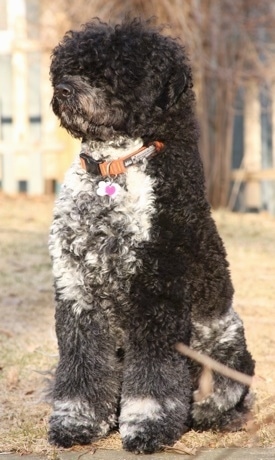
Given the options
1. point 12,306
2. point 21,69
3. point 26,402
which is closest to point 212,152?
point 21,69

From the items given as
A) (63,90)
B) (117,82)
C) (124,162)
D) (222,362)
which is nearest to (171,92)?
(117,82)

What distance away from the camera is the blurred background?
37.7ft

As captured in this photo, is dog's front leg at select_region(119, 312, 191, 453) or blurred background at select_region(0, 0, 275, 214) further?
blurred background at select_region(0, 0, 275, 214)

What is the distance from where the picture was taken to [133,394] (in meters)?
3.84

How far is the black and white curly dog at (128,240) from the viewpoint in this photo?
3812 mm

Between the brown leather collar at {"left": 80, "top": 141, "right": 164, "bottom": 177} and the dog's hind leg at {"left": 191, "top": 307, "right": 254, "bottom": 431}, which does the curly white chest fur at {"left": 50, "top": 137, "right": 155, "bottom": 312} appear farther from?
the dog's hind leg at {"left": 191, "top": 307, "right": 254, "bottom": 431}

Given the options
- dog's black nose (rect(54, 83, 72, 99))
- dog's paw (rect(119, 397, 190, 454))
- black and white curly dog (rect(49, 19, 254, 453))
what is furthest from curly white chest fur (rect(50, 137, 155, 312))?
dog's paw (rect(119, 397, 190, 454))

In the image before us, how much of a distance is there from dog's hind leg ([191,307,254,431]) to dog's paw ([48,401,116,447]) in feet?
1.55

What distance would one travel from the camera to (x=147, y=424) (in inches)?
151

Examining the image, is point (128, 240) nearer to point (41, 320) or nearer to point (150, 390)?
point (150, 390)

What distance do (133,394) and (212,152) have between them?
28.1 ft

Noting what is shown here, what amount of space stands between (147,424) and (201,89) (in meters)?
8.33

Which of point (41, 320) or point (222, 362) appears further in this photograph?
point (41, 320)

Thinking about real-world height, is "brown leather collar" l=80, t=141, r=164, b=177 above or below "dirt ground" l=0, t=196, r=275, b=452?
above
